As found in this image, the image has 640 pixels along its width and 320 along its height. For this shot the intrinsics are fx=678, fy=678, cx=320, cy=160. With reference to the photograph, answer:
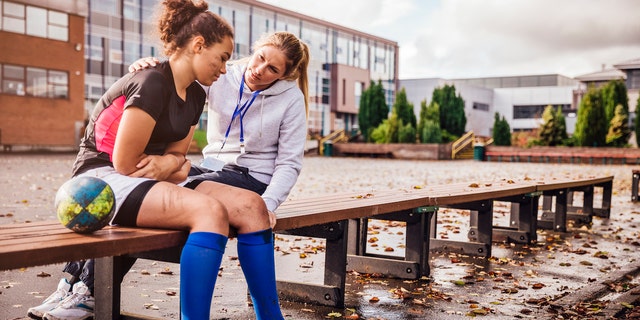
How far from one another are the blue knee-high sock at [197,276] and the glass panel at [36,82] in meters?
35.0

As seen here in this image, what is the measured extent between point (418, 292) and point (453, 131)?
42.1 metres

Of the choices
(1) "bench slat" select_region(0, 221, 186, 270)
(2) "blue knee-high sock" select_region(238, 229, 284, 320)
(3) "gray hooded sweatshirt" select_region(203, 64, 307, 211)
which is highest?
(3) "gray hooded sweatshirt" select_region(203, 64, 307, 211)

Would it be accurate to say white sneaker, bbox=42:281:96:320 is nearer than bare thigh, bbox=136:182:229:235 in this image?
No

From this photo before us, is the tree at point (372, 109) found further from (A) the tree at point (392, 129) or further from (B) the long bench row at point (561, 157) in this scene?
(B) the long bench row at point (561, 157)

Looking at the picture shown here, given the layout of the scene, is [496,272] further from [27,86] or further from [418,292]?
[27,86]

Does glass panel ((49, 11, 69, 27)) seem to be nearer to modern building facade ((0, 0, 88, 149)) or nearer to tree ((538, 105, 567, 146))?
modern building facade ((0, 0, 88, 149))

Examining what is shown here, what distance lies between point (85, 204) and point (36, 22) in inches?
1403

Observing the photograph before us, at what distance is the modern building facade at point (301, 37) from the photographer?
139ft

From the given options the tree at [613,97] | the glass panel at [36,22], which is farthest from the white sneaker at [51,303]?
the tree at [613,97]

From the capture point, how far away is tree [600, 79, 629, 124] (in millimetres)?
38500

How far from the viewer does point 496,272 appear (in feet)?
18.4

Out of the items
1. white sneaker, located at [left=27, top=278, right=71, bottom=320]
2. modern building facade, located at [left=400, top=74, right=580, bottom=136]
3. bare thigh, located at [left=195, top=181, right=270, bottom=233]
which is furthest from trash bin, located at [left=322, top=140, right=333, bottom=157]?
bare thigh, located at [left=195, top=181, right=270, bottom=233]

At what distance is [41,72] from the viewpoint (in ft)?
115

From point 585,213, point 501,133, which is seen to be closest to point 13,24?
point 501,133
